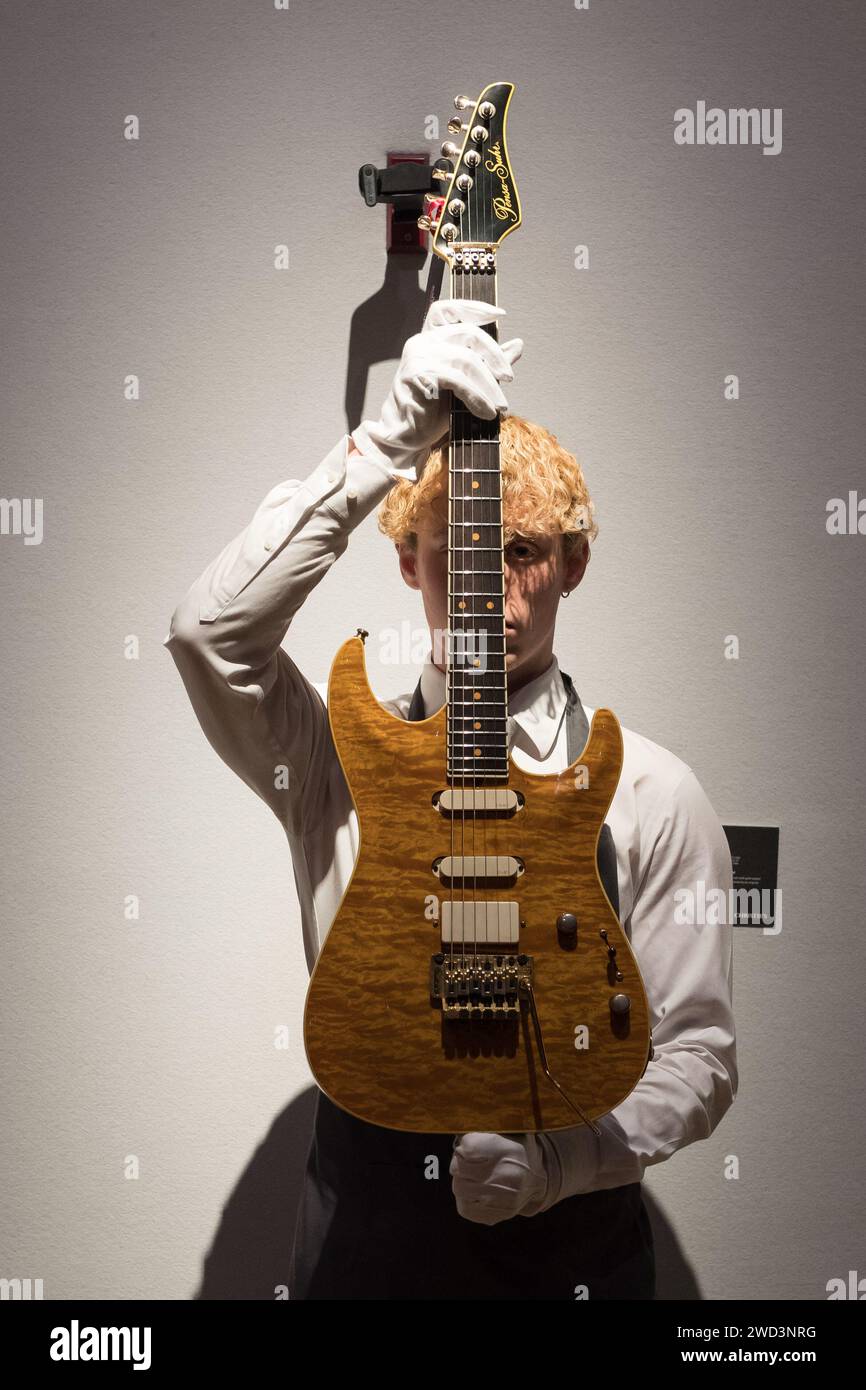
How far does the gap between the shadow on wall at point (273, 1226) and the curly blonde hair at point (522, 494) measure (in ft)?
3.10

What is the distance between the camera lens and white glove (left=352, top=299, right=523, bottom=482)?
1283 millimetres

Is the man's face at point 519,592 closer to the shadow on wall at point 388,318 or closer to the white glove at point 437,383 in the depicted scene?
the white glove at point 437,383

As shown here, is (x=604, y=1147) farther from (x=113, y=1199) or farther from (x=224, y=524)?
(x=224, y=524)

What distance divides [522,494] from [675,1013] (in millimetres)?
623

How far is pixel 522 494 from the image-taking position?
141cm

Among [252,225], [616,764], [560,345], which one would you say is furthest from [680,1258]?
[252,225]

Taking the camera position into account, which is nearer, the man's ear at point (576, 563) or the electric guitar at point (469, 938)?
the electric guitar at point (469, 938)

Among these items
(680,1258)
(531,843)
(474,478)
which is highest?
(474,478)

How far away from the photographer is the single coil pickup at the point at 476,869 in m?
1.27

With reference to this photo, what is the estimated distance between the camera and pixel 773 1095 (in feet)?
6.20

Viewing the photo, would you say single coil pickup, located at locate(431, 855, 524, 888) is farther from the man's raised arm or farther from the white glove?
the white glove

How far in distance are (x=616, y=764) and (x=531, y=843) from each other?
122 millimetres

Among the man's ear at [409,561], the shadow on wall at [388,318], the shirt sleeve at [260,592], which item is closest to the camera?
the shirt sleeve at [260,592]

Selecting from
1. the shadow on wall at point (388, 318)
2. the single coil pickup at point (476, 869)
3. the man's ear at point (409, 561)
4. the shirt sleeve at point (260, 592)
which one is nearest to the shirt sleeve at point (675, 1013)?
the single coil pickup at point (476, 869)
